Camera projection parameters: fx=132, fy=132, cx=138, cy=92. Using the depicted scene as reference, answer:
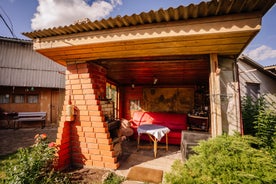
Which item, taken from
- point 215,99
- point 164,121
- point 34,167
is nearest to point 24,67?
point 34,167

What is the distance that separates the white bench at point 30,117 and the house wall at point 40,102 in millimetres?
560

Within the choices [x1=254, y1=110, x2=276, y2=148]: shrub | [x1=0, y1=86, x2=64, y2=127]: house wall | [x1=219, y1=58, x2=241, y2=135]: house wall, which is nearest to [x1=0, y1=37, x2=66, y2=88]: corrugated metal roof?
[x1=0, y1=86, x2=64, y2=127]: house wall

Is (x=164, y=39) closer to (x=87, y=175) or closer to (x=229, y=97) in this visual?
(x=229, y=97)

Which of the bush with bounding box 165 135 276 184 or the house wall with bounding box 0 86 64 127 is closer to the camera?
the bush with bounding box 165 135 276 184

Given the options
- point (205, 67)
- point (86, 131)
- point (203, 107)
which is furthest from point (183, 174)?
point (203, 107)

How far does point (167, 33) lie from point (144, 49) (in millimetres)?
704

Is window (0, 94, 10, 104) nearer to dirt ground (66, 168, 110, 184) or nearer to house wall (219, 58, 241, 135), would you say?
dirt ground (66, 168, 110, 184)

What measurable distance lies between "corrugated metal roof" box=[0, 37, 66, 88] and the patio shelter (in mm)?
8422

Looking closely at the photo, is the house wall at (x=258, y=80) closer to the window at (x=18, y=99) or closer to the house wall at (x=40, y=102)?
the house wall at (x=40, y=102)

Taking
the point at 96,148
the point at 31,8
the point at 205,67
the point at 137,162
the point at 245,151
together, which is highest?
the point at 31,8

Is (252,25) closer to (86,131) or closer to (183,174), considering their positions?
(183,174)

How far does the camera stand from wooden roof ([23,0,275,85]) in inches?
79.9

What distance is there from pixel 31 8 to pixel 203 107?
9.42 metres

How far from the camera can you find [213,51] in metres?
3.02
